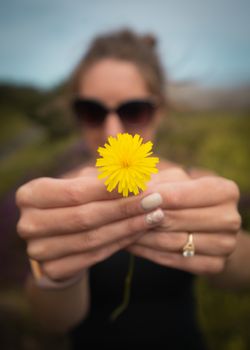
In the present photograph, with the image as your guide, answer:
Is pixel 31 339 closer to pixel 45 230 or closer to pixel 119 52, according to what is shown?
pixel 45 230

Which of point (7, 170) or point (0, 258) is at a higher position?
point (7, 170)

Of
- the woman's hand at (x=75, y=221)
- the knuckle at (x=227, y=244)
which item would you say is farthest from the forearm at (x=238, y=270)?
the woman's hand at (x=75, y=221)

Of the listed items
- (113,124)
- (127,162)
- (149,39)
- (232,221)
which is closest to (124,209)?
(127,162)

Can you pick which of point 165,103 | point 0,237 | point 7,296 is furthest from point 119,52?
point 7,296

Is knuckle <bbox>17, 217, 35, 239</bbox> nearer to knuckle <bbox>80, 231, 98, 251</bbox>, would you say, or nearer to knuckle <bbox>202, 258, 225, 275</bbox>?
knuckle <bbox>80, 231, 98, 251</bbox>

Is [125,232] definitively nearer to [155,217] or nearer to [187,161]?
[155,217]

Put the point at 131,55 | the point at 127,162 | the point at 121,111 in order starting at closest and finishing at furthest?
the point at 127,162 → the point at 121,111 → the point at 131,55

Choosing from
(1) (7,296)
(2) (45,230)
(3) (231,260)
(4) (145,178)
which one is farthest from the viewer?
(1) (7,296)
